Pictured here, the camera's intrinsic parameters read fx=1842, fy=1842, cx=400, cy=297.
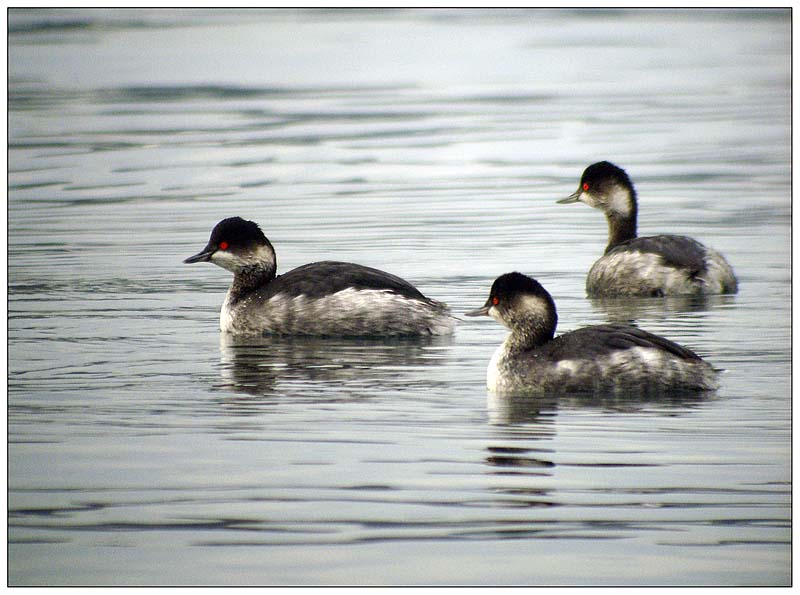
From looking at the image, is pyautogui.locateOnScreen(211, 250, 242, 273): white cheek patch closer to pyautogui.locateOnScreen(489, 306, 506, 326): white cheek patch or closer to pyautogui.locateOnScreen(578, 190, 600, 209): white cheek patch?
pyautogui.locateOnScreen(489, 306, 506, 326): white cheek patch

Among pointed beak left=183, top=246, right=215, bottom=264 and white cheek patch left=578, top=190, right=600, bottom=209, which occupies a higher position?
white cheek patch left=578, top=190, right=600, bottom=209

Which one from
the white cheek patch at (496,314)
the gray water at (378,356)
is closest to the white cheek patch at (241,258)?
the gray water at (378,356)

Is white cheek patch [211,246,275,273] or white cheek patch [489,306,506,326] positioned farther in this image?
white cheek patch [211,246,275,273]

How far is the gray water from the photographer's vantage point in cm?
775

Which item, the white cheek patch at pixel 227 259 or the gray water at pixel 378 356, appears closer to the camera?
the gray water at pixel 378 356

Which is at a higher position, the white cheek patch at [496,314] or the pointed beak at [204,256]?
the pointed beak at [204,256]

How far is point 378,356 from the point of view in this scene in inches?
478

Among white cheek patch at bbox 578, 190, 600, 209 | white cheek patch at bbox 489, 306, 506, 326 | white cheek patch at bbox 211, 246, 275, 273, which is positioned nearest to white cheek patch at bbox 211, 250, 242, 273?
white cheek patch at bbox 211, 246, 275, 273

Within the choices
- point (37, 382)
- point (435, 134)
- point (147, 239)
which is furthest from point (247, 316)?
point (435, 134)

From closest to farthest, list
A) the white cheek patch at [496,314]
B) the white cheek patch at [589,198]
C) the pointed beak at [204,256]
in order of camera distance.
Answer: the white cheek patch at [496,314], the pointed beak at [204,256], the white cheek patch at [589,198]

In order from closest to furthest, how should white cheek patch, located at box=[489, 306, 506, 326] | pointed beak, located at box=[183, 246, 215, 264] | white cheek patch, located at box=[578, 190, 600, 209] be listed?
white cheek patch, located at box=[489, 306, 506, 326] < pointed beak, located at box=[183, 246, 215, 264] < white cheek patch, located at box=[578, 190, 600, 209]

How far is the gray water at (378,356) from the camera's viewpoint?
7.75 metres

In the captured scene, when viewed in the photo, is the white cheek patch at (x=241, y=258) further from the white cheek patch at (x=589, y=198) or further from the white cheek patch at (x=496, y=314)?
the white cheek patch at (x=589, y=198)

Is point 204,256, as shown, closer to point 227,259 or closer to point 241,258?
point 227,259
